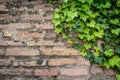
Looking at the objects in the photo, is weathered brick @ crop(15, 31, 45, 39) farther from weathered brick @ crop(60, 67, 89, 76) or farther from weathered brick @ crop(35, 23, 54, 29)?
weathered brick @ crop(60, 67, 89, 76)

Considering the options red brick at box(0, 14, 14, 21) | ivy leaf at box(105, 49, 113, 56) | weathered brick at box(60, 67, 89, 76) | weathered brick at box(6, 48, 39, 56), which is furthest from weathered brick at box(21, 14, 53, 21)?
ivy leaf at box(105, 49, 113, 56)

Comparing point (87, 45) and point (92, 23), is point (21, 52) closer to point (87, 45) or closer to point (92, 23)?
point (87, 45)

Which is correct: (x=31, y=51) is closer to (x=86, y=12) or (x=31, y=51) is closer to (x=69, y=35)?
(x=69, y=35)

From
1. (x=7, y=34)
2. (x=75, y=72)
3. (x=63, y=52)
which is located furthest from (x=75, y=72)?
(x=7, y=34)

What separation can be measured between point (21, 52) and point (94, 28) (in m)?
0.98

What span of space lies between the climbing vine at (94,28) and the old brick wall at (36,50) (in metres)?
0.09

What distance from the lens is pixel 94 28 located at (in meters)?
2.90

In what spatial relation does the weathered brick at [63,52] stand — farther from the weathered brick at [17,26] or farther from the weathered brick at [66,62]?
the weathered brick at [17,26]

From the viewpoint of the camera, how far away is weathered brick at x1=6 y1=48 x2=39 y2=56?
115 inches

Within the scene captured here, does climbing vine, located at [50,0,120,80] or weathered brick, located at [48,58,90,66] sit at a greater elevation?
climbing vine, located at [50,0,120,80]

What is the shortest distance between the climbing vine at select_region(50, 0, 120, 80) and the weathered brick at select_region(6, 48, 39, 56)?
39cm

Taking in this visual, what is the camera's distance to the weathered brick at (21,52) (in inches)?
115

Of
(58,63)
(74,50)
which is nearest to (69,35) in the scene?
(74,50)

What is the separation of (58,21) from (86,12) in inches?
14.6
